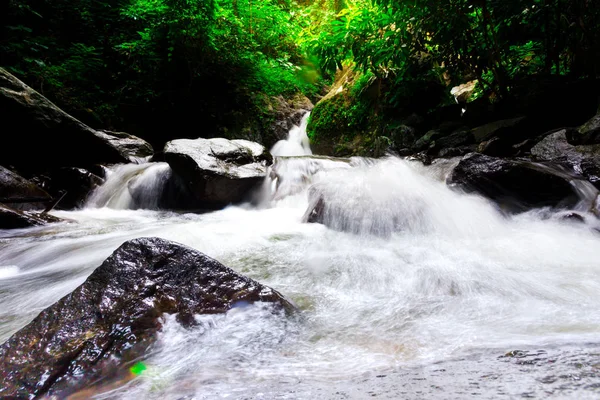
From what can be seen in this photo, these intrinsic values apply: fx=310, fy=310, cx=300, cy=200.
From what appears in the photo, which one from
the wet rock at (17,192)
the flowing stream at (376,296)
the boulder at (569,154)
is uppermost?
the boulder at (569,154)

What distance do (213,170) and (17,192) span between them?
2995 millimetres

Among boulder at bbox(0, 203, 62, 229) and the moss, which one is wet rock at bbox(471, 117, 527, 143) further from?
boulder at bbox(0, 203, 62, 229)

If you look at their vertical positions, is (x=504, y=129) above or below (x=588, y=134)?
above

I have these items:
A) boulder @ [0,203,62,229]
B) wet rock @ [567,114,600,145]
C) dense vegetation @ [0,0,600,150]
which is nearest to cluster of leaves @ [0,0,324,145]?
dense vegetation @ [0,0,600,150]

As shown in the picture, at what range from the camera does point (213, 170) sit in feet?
16.7

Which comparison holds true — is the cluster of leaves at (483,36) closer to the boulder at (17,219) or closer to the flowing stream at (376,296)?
the flowing stream at (376,296)

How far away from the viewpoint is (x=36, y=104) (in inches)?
215

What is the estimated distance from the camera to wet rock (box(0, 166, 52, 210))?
4.59m

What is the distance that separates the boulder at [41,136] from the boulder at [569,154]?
24.8ft

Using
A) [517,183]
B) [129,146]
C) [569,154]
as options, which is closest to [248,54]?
[129,146]

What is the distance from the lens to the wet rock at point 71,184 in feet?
18.3

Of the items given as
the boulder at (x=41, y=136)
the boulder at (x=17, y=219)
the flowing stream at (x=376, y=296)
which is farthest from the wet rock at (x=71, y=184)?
the boulder at (x=17, y=219)

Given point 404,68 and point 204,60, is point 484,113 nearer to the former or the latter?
point 404,68

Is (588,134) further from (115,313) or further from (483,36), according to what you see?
(115,313)
